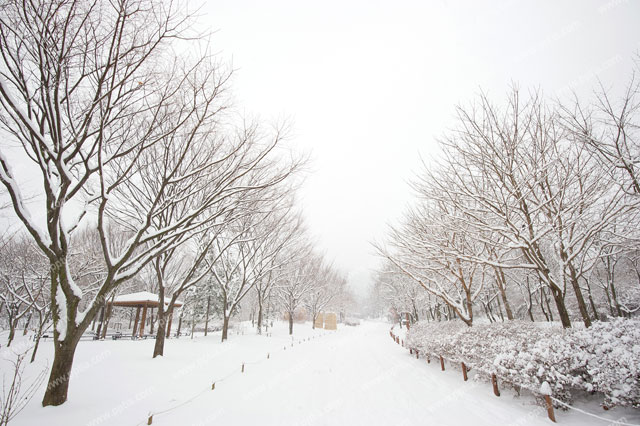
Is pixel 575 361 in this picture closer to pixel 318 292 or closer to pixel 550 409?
pixel 550 409

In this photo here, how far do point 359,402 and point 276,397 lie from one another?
2.27m

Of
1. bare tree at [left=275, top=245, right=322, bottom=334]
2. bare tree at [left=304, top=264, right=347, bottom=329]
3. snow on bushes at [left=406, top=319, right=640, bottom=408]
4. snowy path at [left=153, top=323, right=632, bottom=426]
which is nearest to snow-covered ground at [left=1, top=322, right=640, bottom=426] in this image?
snowy path at [left=153, top=323, right=632, bottom=426]

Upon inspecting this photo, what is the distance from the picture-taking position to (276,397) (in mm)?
6754

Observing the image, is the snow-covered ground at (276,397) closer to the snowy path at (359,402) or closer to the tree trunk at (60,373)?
the snowy path at (359,402)

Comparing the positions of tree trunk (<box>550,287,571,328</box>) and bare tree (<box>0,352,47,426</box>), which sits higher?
tree trunk (<box>550,287,571,328</box>)

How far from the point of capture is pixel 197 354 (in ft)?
38.9

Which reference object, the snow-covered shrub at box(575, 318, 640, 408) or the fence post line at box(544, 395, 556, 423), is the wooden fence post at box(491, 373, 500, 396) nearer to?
the fence post line at box(544, 395, 556, 423)

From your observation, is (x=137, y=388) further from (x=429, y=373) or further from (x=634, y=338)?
(x=634, y=338)

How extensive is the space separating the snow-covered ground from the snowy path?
21 millimetres

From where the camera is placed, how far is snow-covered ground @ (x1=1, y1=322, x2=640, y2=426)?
16.3 feet

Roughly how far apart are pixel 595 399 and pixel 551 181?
609cm

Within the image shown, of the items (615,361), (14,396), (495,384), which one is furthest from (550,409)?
(14,396)

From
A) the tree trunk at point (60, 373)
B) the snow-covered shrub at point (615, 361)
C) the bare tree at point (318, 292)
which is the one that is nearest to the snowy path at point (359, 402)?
the snow-covered shrub at point (615, 361)

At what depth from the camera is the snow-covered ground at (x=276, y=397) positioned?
4.96 meters
